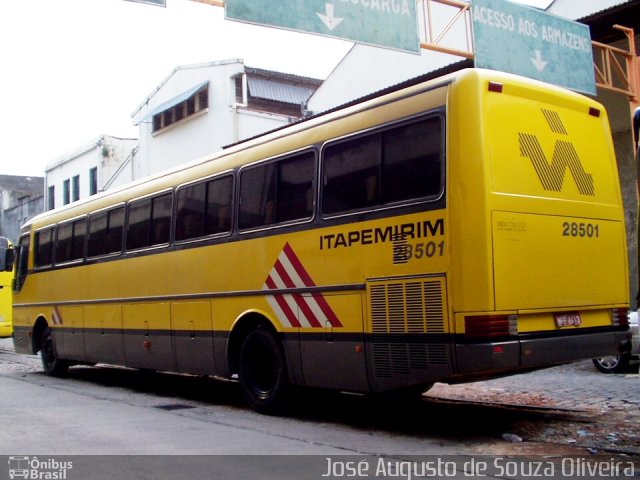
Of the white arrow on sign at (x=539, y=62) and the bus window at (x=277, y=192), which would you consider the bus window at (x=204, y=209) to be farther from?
the white arrow on sign at (x=539, y=62)

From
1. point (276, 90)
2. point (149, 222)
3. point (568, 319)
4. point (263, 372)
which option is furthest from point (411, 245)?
point (276, 90)

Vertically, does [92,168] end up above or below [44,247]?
above

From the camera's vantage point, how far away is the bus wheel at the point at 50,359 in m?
15.0

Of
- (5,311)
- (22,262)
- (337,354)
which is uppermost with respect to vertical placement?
(22,262)

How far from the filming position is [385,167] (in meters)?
7.83

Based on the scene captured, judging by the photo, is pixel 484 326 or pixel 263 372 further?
pixel 263 372

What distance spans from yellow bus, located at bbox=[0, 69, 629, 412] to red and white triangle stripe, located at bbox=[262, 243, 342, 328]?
0.8 inches

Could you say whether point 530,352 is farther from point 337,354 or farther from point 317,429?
point 317,429

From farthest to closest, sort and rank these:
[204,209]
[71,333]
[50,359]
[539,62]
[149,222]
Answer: [50,359] < [71,333] < [539,62] < [149,222] < [204,209]

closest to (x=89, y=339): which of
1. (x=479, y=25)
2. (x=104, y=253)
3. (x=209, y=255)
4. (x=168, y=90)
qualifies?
(x=104, y=253)

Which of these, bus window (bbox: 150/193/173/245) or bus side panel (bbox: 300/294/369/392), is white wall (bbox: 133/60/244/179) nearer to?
bus window (bbox: 150/193/173/245)

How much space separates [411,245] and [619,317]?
2529mm

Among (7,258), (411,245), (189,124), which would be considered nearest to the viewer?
(411,245)

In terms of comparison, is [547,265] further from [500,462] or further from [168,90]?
[168,90]
